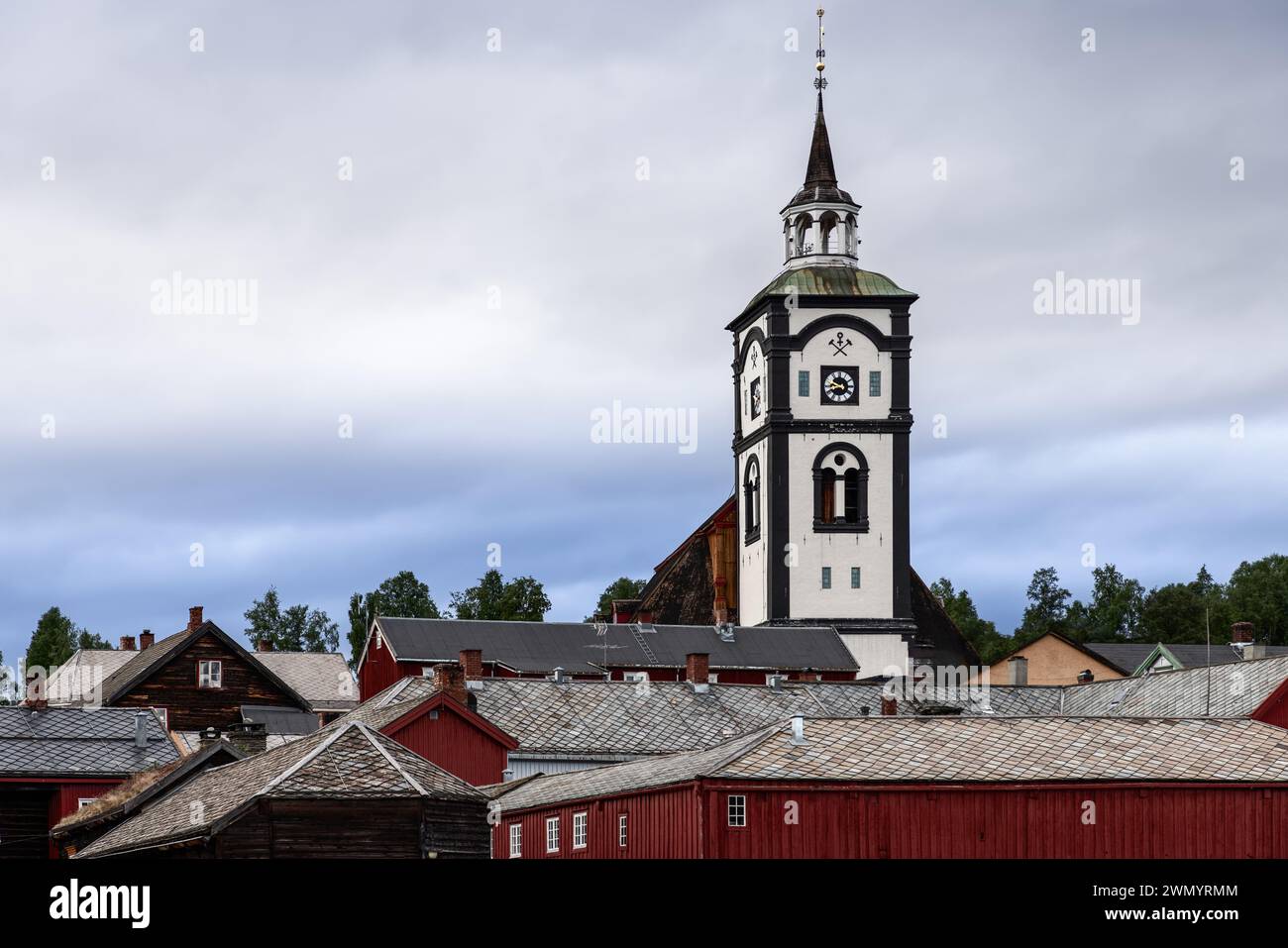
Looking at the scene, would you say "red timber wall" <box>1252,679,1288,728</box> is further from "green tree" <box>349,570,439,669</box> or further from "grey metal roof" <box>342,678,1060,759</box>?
"green tree" <box>349,570,439,669</box>

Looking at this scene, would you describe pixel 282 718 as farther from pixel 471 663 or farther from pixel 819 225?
pixel 819 225

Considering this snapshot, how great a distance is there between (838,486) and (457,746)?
4550 centimetres

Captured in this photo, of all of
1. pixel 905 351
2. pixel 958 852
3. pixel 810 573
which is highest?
pixel 905 351

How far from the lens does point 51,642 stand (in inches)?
6122

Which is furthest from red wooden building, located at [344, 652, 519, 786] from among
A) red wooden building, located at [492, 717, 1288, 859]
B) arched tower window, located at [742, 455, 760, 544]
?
arched tower window, located at [742, 455, 760, 544]

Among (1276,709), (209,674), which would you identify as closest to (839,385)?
(209,674)

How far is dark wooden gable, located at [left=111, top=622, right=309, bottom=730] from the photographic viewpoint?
8906cm

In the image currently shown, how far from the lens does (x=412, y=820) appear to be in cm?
4869

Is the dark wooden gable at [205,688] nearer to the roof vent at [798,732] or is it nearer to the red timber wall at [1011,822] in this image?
the roof vent at [798,732]

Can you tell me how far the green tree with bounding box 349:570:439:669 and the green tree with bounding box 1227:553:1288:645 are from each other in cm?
6094
